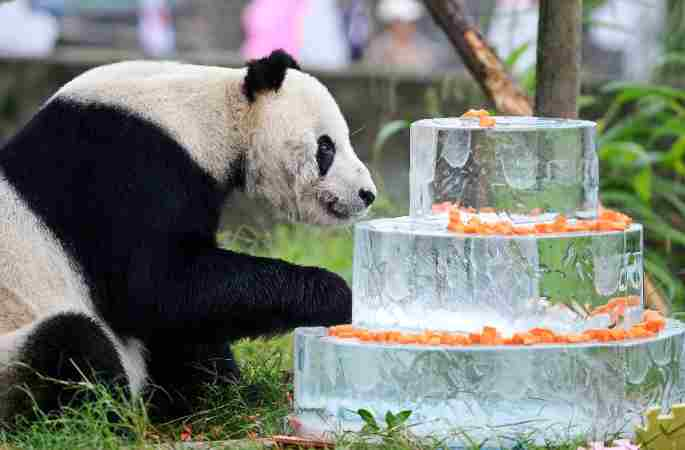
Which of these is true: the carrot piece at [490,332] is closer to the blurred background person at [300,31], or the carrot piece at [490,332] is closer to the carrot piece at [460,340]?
the carrot piece at [460,340]

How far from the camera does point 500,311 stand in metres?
4.20

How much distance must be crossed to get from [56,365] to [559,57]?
2.40m

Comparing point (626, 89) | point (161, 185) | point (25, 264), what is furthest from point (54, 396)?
point (626, 89)

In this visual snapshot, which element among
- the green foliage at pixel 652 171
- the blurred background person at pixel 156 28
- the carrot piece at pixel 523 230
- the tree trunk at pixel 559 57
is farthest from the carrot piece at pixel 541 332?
the blurred background person at pixel 156 28

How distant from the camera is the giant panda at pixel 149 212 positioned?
449 cm

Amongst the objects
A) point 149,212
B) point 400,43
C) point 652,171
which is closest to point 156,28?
point 400,43

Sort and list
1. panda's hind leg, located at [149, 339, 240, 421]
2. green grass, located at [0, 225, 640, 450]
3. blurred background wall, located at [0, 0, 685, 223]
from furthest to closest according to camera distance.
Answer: blurred background wall, located at [0, 0, 685, 223] < panda's hind leg, located at [149, 339, 240, 421] < green grass, located at [0, 225, 640, 450]

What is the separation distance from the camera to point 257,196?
493cm

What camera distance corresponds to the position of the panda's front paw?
4613 millimetres

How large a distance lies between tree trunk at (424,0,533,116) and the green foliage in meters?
1.35

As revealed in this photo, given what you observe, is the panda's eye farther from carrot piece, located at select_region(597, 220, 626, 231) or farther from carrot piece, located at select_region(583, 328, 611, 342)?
carrot piece, located at select_region(583, 328, 611, 342)

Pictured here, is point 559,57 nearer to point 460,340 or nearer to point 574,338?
point 574,338

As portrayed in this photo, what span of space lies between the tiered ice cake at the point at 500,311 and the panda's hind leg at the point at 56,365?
716mm

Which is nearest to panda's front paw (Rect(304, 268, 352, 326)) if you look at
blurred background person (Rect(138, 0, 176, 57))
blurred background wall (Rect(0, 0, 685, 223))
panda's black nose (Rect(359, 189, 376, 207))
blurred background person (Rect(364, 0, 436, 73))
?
panda's black nose (Rect(359, 189, 376, 207))
